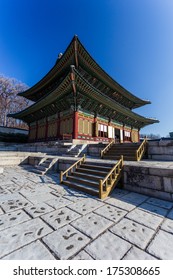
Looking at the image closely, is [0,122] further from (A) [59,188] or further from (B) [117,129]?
(A) [59,188]

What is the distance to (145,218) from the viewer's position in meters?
2.61

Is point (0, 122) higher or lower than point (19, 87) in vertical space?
lower

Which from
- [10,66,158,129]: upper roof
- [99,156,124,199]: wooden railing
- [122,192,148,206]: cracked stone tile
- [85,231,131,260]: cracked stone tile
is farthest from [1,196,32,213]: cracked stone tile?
[10,66,158,129]: upper roof

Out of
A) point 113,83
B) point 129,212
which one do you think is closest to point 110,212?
point 129,212

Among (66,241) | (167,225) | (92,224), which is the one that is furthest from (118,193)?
(66,241)

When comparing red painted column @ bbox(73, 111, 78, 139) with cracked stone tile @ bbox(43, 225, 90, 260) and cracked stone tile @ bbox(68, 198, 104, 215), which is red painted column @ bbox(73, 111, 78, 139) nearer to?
cracked stone tile @ bbox(68, 198, 104, 215)

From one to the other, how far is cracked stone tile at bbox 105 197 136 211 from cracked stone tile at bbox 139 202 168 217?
0.80 ft

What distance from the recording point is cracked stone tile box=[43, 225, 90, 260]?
1755mm

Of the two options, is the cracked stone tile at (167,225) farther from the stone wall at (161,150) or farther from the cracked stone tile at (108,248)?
the stone wall at (161,150)

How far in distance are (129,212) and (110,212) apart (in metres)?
0.42

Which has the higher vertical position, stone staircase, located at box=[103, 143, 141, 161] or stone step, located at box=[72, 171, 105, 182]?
stone staircase, located at box=[103, 143, 141, 161]

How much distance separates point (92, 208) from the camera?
3059 mm
